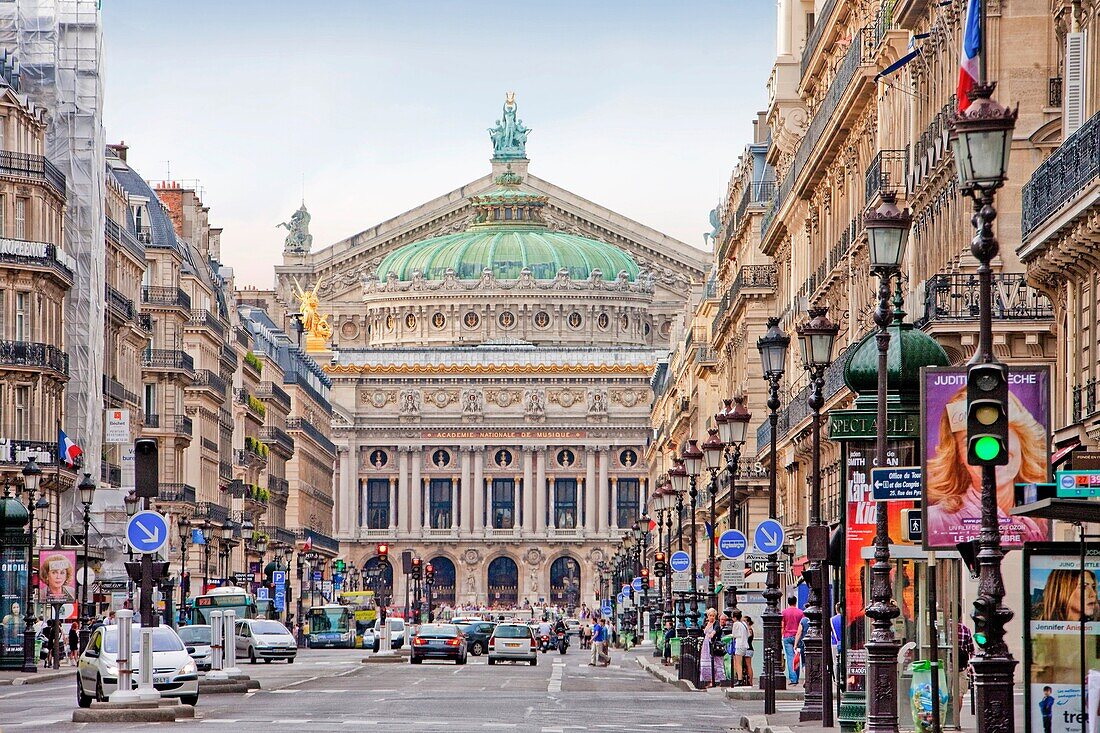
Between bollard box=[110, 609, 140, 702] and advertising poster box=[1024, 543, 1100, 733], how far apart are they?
58.1 feet

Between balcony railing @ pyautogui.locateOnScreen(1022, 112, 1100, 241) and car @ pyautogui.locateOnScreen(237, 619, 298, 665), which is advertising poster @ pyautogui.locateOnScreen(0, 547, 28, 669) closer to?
car @ pyautogui.locateOnScreen(237, 619, 298, 665)

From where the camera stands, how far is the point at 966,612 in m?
45.4

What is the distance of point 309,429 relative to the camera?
16462cm

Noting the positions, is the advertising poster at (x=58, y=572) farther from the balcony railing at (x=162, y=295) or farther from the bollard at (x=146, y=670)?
the balcony railing at (x=162, y=295)

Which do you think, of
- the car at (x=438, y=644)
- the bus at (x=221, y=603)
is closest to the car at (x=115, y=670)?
the car at (x=438, y=644)

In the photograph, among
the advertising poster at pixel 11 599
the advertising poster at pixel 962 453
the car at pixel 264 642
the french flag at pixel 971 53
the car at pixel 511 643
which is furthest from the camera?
the car at pixel 511 643

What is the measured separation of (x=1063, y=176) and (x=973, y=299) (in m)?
11.6

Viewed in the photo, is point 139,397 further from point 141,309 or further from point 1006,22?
point 1006,22

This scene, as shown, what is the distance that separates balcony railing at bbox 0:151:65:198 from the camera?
2844 inches

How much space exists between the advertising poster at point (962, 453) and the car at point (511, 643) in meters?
56.1

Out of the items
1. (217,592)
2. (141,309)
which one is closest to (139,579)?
(217,592)

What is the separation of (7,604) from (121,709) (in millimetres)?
26318

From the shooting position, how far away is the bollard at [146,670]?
126 feet

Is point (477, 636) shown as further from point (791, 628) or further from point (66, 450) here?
point (791, 628)
